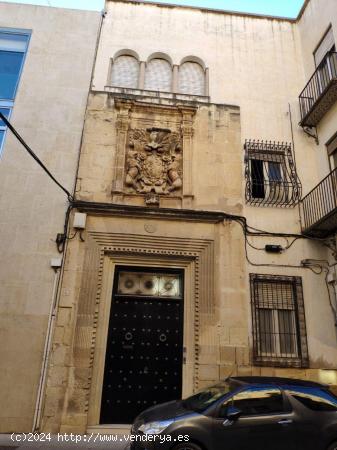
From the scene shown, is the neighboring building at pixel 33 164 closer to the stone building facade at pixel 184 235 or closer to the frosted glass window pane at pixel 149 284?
the stone building facade at pixel 184 235

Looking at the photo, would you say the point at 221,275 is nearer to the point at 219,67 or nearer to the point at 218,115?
the point at 218,115

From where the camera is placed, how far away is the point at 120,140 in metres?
9.24

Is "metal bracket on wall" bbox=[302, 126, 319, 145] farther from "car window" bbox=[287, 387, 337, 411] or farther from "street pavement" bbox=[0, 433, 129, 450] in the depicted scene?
"street pavement" bbox=[0, 433, 129, 450]

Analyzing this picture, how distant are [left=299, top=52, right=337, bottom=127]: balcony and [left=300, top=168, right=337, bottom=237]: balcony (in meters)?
1.80

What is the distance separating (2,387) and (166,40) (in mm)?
10008

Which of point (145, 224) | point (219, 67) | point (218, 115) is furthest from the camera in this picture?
point (219, 67)

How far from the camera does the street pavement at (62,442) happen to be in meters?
6.12

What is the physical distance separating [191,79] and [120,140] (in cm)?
315

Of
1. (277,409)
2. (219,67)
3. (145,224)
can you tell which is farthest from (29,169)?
(277,409)

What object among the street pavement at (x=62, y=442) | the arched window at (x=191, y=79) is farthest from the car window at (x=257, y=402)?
the arched window at (x=191, y=79)

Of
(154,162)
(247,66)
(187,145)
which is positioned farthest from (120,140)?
(247,66)

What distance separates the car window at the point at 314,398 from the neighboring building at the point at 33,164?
193 inches

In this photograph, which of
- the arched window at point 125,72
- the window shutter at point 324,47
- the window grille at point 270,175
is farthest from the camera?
the arched window at point 125,72

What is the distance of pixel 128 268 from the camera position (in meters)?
8.49
